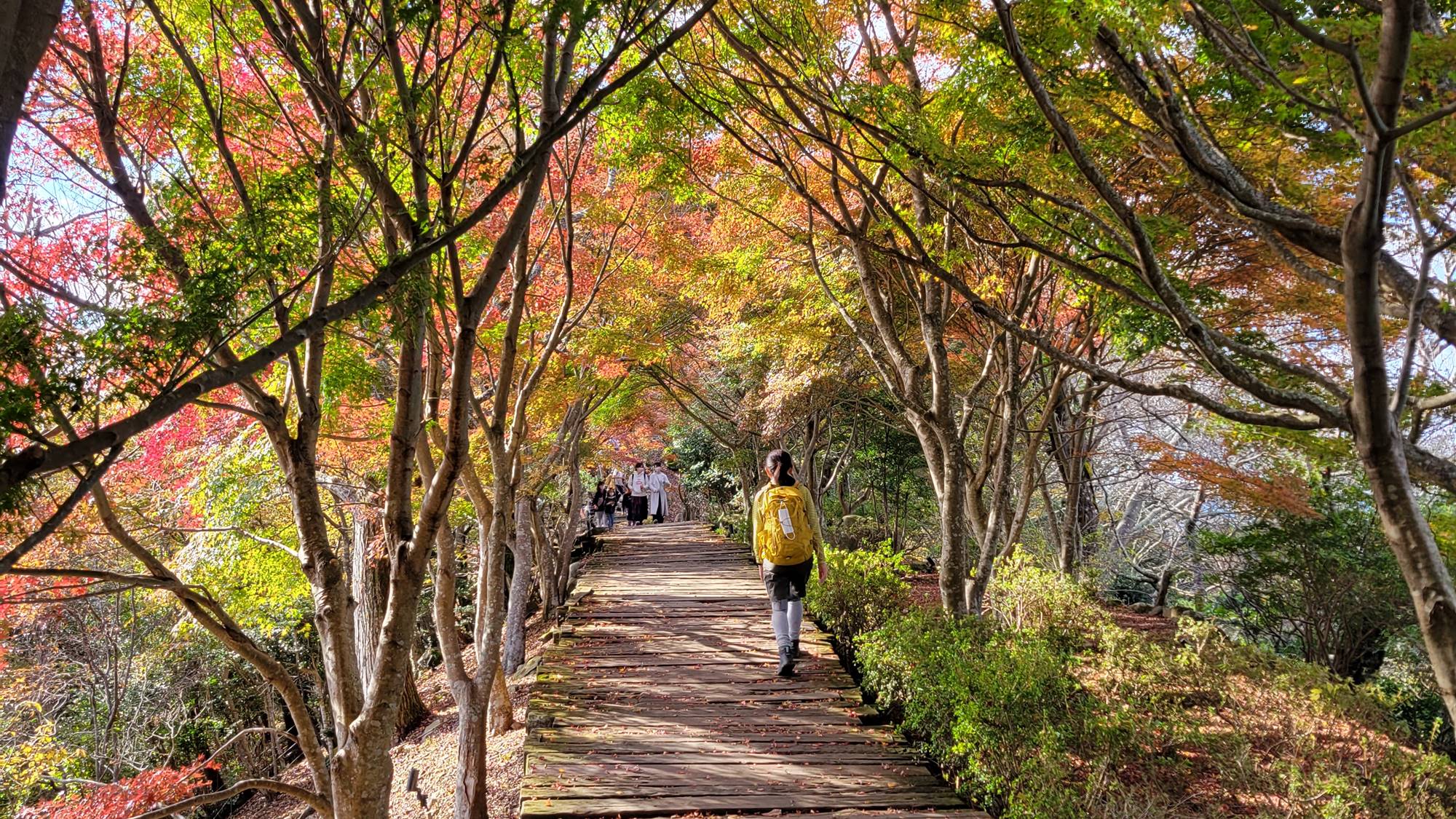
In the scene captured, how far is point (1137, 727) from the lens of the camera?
167 inches

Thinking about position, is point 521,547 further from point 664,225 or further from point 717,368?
point 717,368

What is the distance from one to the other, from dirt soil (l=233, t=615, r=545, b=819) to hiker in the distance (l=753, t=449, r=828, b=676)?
2.66m

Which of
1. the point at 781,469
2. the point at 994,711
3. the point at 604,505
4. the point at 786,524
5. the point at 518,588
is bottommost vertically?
the point at 994,711

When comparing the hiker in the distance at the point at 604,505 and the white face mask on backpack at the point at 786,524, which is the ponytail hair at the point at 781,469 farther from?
the hiker in the distance at the point at 604,505

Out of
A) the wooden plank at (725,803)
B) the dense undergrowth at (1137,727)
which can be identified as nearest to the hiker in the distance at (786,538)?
the dense undergrowth at (1137,727)

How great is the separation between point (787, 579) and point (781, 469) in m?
0.92

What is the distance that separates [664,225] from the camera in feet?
29.2

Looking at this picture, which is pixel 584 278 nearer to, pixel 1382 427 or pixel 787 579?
pixel 787 579

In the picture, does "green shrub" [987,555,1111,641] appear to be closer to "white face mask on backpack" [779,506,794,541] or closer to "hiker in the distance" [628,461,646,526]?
"white face mask on backpack" [779,506,794,541]

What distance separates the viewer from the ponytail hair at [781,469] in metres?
5.46

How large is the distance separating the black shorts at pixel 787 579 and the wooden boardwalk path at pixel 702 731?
792mm

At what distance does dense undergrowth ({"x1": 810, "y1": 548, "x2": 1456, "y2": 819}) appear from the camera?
366cm

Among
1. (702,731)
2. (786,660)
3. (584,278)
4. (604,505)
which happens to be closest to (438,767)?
(702,731)

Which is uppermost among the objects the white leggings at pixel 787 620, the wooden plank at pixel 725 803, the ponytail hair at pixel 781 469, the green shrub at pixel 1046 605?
the ponytail hair at pixel 781 469
